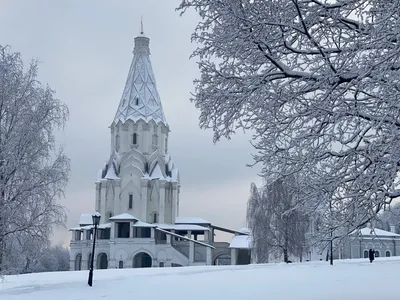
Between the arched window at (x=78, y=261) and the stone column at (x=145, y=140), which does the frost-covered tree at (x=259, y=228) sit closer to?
A: the stone column at (x=145, y=140)

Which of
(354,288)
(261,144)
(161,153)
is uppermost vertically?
(161,153)

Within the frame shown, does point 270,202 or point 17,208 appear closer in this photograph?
point 17,208

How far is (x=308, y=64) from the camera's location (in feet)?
28.9

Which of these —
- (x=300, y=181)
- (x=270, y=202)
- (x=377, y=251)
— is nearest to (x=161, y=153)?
(x=270, y=202)

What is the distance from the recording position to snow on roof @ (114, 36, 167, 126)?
2403 inches

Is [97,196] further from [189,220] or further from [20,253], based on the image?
[20,253]

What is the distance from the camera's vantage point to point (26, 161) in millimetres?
16844

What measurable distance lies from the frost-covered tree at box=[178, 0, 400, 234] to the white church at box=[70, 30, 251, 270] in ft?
147

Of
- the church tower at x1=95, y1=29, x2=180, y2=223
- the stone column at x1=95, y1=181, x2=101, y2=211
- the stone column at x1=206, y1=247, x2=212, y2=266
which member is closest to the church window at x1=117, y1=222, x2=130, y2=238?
the church tower at x1=95, y1=29, x2=180, y2=223

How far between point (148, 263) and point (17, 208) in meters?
41.6

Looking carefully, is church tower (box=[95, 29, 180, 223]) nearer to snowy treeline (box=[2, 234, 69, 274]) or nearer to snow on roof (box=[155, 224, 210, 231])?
snow on roof (box=[155, 224, 210, 231])

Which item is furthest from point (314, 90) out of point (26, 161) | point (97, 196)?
point (97, 196)

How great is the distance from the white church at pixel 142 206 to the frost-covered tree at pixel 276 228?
45.6 feet

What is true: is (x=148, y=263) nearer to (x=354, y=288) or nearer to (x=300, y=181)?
(x=354, y=288)
